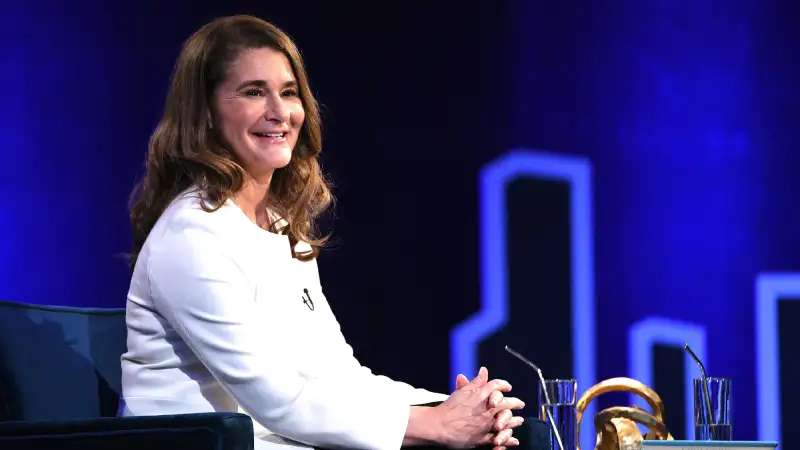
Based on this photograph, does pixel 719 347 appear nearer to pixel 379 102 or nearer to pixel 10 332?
pixel 379 102

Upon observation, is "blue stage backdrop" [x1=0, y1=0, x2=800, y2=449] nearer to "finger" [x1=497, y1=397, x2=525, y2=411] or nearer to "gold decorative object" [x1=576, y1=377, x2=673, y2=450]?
"gold decorative object" [x1=576, y1=377, x2=673, y2=450]

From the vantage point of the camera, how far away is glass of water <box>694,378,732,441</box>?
2.20 meters

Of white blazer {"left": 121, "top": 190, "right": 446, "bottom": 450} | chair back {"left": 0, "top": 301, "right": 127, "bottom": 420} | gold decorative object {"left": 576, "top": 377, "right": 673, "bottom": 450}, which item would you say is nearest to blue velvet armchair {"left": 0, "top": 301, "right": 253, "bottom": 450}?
chair back {"left": 0, "top": 301, "right": 127, "bottom": 420}

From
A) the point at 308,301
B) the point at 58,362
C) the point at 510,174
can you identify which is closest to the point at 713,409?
the point at 308,301

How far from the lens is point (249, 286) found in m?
1.77

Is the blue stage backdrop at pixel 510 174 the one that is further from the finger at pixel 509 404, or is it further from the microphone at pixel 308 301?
the finger at pixel 509 404

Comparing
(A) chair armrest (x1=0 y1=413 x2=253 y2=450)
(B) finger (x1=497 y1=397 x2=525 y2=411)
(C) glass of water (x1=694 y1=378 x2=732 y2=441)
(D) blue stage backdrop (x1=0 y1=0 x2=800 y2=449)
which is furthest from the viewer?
(D) blue stage backdrop (x1=0 y1=0 x2=800 y2=449)

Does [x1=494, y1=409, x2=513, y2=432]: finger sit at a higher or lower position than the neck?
lower

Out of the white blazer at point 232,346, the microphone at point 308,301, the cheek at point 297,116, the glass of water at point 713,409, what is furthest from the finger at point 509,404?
the cheek at point 297,116

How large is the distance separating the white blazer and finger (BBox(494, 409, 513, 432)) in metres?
0.14

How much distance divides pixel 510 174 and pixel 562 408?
152 centimetres

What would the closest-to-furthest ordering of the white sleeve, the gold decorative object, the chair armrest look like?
the chair armrest < the white sleeve < the gold decorative object

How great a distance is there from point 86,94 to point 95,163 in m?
0.20

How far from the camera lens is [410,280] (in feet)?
11.6
